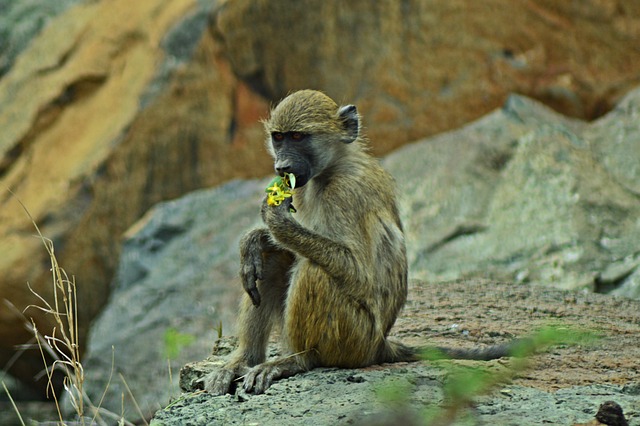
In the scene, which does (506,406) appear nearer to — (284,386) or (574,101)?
(284,386)

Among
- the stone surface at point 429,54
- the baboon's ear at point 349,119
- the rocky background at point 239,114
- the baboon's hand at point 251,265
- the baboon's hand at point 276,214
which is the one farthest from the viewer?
the stone surface at point 429,54

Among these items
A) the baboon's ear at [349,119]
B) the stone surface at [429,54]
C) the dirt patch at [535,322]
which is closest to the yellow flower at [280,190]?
the baboon's ear at [349,119]

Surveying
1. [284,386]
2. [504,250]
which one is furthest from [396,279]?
[504,250]

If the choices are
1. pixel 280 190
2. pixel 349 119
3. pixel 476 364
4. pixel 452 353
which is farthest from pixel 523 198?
pixel 476 364

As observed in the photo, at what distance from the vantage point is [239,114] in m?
13.2

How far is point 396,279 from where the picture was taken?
249 inches

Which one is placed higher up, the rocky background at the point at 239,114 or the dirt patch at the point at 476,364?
the rocky background at the point at 239,114

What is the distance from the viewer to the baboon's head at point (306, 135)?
6445 mm

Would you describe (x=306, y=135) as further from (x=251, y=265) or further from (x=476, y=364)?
(x=476, y=364)

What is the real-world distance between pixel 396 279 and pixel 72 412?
5.18 m

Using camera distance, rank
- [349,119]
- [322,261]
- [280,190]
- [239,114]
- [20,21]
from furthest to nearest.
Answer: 1. [20,21]
2. [239,114]
3. [349,119]
4. [280,190]
5. [322,261]

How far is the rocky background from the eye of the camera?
11.8 m

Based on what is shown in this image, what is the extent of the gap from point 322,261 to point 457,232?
4.91 metres

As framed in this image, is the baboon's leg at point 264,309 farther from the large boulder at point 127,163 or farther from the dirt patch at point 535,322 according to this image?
the large boulder at point 127,163
